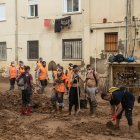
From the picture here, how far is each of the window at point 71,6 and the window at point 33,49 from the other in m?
3.22

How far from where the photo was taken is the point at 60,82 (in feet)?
47.5

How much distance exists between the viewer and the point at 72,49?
25.7 metres

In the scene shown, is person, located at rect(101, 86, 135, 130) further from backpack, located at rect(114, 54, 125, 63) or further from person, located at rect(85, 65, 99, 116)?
backpack, located at rect(114, 54, 125, 63)

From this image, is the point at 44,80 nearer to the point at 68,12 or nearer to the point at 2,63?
the point at 68,12

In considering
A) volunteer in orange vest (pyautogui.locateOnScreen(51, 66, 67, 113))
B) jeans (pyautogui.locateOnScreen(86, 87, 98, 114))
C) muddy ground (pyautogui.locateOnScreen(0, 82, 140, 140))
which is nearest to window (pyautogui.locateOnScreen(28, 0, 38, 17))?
muddy ground (pyautogui.locateOnScreen(0, 82, 140, 140))

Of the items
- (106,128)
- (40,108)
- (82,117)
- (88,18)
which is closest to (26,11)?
(88,18)

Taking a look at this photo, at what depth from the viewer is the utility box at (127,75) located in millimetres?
20792

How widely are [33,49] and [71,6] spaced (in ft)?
13.7

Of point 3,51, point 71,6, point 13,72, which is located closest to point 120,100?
point 13,72

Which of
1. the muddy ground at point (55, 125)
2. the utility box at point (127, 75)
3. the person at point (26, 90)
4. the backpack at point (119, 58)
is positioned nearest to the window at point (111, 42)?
the utility box at point (127, 75)

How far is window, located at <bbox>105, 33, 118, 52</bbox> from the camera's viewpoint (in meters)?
23.1

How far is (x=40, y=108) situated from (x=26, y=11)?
550 inches

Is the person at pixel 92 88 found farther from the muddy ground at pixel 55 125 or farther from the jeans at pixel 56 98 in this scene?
the jeans at pixel 56 98

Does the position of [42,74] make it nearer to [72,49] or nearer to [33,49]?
[72,49]
